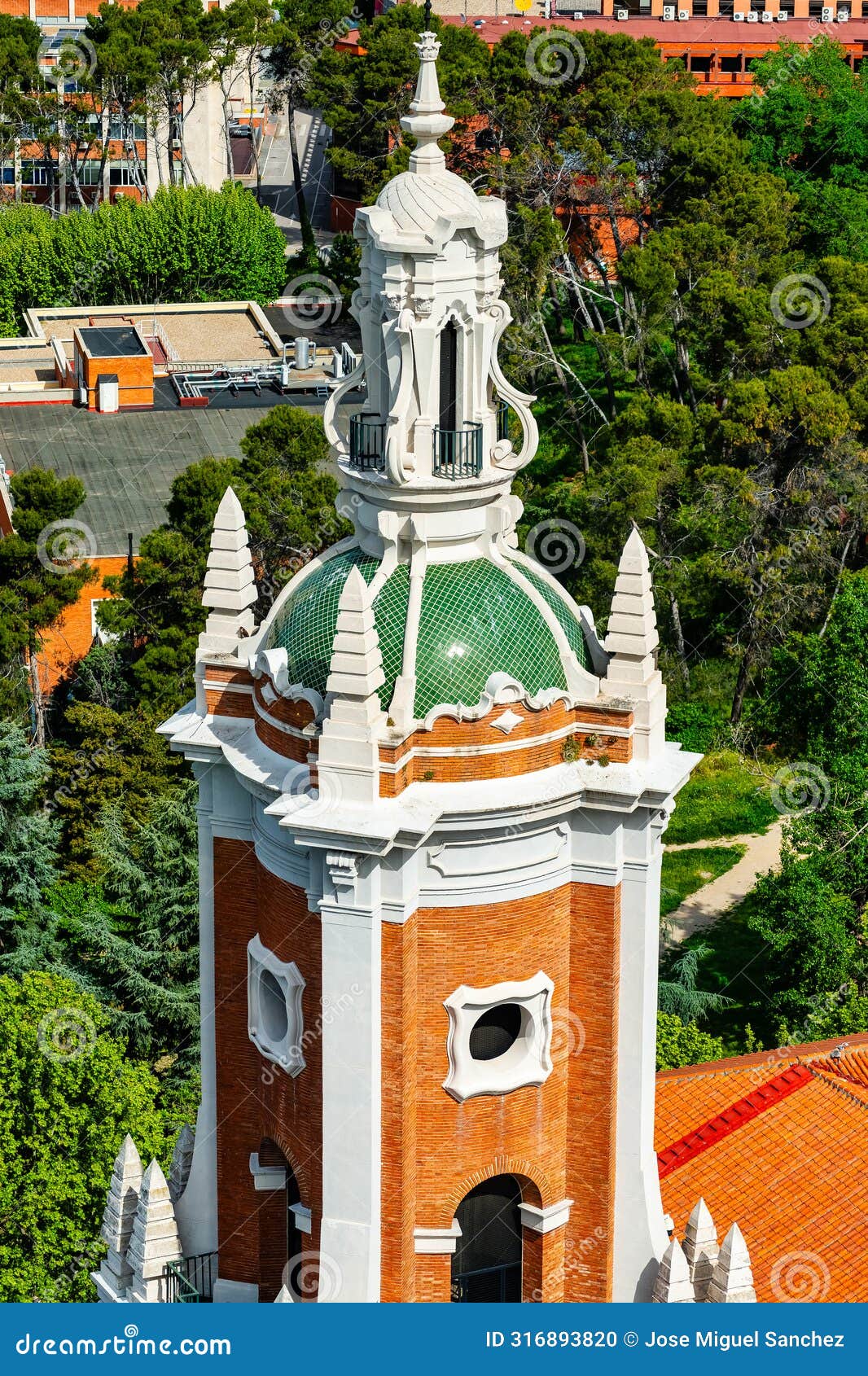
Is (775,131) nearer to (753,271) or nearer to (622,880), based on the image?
(753,271)

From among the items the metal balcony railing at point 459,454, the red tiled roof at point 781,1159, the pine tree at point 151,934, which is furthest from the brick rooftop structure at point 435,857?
the pine tree at point 151,934

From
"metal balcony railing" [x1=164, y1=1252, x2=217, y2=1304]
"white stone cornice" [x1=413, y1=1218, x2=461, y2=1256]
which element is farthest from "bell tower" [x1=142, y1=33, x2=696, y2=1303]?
"metal balcony railing" [x1=164, y1=1252, x2=217, y2=1304]

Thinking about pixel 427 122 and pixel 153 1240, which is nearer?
pixel 427 122

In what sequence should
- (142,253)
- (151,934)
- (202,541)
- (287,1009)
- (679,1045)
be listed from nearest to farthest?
(287,1009) → (679,1045) → (151,934) → (202,541) → (142,253)

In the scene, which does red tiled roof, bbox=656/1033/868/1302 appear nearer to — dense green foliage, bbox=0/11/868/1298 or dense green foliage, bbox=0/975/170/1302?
dense green foliage, bbox=0/11/868/1298

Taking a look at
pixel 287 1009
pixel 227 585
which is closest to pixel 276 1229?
pixel 287 1009

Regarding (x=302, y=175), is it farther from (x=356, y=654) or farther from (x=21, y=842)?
(x=356, y=654)

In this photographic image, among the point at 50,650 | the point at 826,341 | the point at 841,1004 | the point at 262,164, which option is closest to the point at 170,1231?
the point at 841,1004
